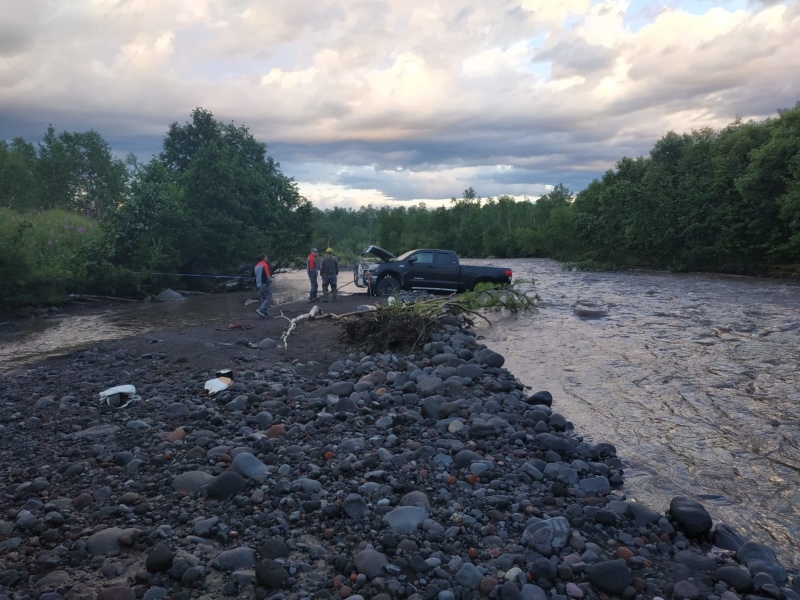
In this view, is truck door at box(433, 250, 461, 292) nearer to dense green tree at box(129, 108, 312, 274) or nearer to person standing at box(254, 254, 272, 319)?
person standing at box(254, 254, 272, 319)

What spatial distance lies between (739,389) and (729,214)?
2636cm

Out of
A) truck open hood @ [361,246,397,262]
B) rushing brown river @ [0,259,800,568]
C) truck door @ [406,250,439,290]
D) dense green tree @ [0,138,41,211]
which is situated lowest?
rushing brown river @ [0,259,800,568]

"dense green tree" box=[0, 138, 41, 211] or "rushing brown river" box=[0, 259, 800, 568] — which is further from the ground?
"dense green tree" box=[0, 138, 41, 211]

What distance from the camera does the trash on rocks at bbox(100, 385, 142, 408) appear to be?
27.9ft

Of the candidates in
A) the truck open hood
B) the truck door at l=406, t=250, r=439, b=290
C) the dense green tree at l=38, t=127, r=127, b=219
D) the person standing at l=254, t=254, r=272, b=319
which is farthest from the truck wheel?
the dense green tree at l=38, t=127, r=127, b=219

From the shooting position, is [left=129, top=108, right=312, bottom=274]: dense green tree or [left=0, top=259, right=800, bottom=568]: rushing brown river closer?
[left=0, top=259, right=800, bottom=568]: rushing brown river

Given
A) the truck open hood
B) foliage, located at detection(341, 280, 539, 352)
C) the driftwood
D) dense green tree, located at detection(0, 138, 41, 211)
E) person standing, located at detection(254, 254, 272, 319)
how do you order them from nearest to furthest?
foliage, located at detection(341, 280, 539, 352) → the driftwood → person standing, located at detection(254, 254, 272, 319) → the truck open hood → dense green tree, located at detection(0, 138, 41, 211)

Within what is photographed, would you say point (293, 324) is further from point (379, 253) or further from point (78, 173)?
point (78, 173)

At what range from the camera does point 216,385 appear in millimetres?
9148

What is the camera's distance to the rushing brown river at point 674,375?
6.44m

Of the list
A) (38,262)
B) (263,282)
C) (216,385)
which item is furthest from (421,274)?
(38,262)

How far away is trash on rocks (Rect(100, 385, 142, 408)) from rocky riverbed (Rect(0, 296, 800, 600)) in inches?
3.6

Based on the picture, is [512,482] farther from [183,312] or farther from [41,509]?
[183,312]

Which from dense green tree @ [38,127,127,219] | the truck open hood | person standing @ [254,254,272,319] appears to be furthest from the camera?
dense green tree @ [38,127,127,219]
